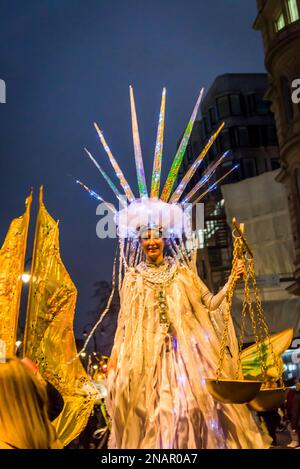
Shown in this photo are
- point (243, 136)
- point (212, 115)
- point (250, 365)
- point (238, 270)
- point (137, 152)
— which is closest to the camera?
point (238, 270)

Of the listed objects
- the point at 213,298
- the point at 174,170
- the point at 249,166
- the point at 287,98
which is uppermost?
the point at 249,166

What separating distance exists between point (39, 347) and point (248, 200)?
64.0ft

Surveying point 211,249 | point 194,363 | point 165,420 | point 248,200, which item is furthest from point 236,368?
point 211,249

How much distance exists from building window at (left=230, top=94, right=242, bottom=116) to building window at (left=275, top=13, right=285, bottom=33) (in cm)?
1900

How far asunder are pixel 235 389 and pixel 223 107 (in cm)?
3859

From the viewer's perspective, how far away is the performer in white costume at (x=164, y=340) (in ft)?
16.5

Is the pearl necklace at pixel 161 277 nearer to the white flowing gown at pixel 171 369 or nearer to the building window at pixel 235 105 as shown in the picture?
the white flowing gown at pixel 171 369

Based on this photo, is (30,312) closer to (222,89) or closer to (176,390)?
(176,390)

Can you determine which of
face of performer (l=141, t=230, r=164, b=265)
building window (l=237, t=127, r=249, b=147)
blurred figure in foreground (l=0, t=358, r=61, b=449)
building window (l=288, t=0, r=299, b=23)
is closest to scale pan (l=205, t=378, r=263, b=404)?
blurred figure in foreground (l=0, t=358, r=61, b=449)

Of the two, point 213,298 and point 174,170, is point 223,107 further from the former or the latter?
point 213,298

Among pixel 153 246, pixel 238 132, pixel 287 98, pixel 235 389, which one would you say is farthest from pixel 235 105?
pixel 235 389

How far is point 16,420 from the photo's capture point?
8.87ft

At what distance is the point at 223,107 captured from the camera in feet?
135

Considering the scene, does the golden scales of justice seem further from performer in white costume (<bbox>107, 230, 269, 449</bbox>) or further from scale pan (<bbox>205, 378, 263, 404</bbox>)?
performer in white costume (<bbox>107, 230, 269, 449</bbox>)
